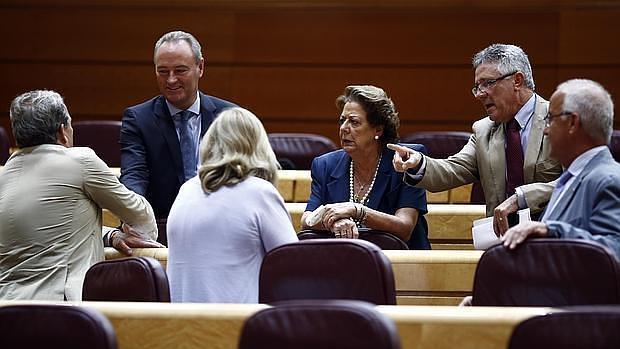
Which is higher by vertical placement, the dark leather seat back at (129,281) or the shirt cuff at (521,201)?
the shirt cuff at (521,201)

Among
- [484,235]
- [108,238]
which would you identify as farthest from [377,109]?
[108,238]

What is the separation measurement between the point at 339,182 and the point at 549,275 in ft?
5.18

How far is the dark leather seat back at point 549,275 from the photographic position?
281cm

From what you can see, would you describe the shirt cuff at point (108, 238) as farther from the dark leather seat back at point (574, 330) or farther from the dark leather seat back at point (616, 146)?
the dark leather seat back at point (616, 146)

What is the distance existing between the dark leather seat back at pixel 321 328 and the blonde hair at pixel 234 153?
3.08 feet

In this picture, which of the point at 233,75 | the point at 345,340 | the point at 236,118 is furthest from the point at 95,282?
the point at 233,75

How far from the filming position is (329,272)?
301cm

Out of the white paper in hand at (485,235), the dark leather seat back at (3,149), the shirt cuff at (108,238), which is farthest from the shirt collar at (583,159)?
the dark leather seat back at (3,149)

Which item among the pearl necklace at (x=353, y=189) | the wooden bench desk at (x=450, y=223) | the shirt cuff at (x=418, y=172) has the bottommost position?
the wooden bench desk at (x=450, y=223)

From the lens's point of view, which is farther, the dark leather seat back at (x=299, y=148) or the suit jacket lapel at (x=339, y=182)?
the dark leather seat back at (x=299, y=148)

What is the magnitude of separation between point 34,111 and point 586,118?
179 centimetres

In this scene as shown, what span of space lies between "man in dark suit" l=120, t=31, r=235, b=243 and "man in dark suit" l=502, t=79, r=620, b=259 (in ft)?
6.01

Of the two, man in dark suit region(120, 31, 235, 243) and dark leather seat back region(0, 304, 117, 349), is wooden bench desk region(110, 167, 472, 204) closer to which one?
man in dark suit region(120, 31, 235, 243)

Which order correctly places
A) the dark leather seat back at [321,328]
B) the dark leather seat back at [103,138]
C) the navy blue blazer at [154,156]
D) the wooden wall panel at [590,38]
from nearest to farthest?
the dark leather seat back at [321,328]
the navy blue blazer at [154,156]
the dark leather seat back at [103,138]
the wooden wall panel at [590,38]
